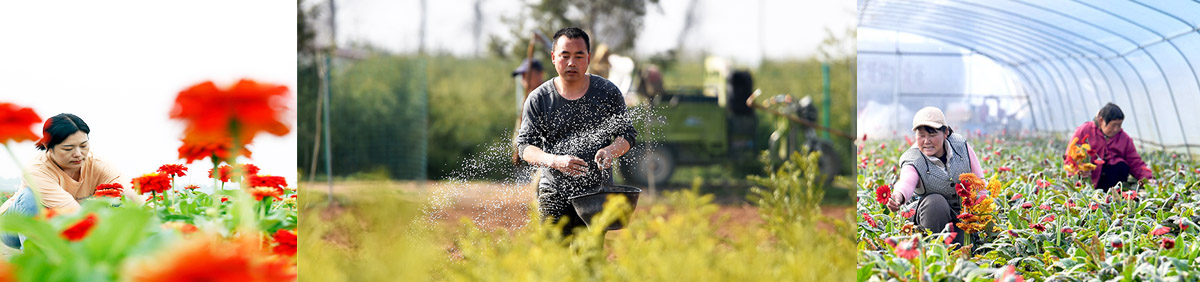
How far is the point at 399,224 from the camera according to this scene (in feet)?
8.80

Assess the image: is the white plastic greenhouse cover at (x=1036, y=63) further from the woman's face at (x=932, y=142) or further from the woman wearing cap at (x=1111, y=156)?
the woman's face at (x=932, y=142)

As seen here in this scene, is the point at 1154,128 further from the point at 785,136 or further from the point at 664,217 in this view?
the point at 664,217

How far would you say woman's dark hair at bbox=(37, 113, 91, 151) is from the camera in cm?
407

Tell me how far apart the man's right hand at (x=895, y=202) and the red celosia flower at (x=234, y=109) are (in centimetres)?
250

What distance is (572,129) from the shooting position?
8.97 ft

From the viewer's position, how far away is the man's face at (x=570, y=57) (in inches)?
108

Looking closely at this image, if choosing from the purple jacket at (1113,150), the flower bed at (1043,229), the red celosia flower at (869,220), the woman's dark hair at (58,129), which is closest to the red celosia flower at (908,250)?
the flower bed at (1043,229)

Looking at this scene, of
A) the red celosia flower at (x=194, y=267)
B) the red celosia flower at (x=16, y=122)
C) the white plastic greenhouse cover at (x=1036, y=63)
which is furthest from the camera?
the white plastic greenhouse cover at (x=1036, y=63)

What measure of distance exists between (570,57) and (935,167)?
219 cm

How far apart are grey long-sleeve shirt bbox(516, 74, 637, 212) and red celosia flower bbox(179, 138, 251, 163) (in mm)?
828

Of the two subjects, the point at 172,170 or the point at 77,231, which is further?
the point at 172,170

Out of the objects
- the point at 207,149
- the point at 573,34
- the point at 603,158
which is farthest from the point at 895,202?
the point at 207,149

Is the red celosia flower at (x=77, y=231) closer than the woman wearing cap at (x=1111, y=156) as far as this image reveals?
Yes

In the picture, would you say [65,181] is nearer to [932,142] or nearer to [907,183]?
[907,183]
